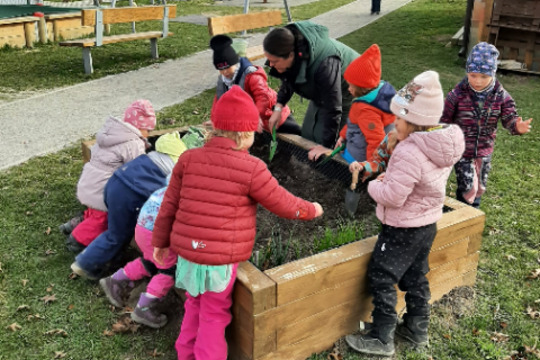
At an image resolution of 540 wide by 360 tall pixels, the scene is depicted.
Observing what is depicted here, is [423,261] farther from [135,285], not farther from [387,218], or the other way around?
[135,285]

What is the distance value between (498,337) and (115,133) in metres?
2.97

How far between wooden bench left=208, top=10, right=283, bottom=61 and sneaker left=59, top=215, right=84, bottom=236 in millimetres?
4424

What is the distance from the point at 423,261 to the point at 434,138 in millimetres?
780

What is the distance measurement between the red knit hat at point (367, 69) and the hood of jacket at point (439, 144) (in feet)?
2.98

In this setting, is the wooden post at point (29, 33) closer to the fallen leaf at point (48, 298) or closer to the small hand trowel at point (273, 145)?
the small hand trowel at point (273, 145)

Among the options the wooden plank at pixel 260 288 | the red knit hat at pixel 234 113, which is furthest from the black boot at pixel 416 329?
the red knit hat at pixel 234 113

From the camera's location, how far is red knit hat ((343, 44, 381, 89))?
370 centimetres

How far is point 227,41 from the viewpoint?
4.90m

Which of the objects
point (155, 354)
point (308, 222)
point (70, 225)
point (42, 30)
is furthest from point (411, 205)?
point (42, 30)

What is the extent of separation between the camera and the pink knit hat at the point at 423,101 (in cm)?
293

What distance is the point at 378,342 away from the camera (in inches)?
128

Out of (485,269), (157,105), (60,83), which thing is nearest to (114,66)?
(60,83)

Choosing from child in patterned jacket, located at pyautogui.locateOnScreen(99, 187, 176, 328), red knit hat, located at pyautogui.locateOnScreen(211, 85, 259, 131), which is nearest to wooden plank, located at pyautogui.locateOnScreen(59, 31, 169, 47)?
child in patterned jacket, located at pyautogui.locateOnScreen(99, 187, 176, 328)

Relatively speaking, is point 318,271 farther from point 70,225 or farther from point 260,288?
point 70,225
